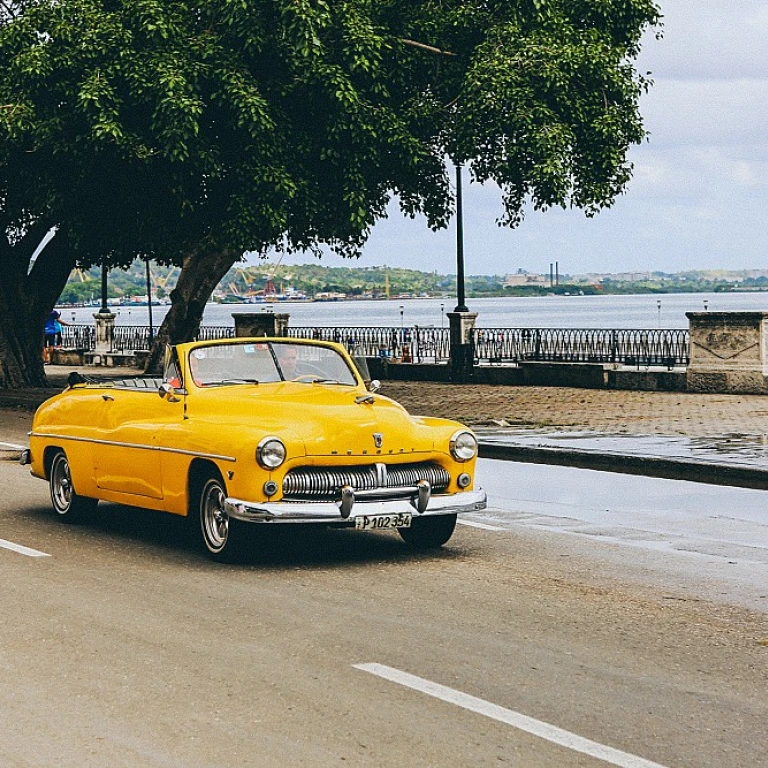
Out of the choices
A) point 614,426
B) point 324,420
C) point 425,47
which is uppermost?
point 425,47

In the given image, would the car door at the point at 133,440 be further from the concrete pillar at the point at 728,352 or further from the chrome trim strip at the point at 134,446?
the concrete pillar at the point at 728,352

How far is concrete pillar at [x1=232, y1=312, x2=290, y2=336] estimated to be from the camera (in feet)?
124

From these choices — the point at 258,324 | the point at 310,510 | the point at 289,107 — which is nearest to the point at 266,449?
the point at 310,510

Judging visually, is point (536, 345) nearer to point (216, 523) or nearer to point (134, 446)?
point (134, 446)

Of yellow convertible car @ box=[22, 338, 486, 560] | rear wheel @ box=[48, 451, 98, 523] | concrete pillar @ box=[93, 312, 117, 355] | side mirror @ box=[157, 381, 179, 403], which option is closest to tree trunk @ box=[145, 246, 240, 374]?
concrete pillar @ box=[93, 312, 117, 355]

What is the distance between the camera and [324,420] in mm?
10266

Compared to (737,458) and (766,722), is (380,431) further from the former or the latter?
(737,458)

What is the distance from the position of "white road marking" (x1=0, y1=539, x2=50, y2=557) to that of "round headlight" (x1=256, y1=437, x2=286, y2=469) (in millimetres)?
1977

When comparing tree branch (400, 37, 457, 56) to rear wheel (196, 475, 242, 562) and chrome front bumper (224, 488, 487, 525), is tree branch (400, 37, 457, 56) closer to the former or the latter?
rear wheel (196, 475, 242, 562)

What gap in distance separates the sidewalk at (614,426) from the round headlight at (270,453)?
6.87 metres

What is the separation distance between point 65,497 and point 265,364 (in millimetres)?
2406

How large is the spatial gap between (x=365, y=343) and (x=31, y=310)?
437 inches

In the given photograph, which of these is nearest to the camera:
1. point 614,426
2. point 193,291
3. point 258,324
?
point 614,426

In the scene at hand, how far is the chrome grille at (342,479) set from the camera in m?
10.0
